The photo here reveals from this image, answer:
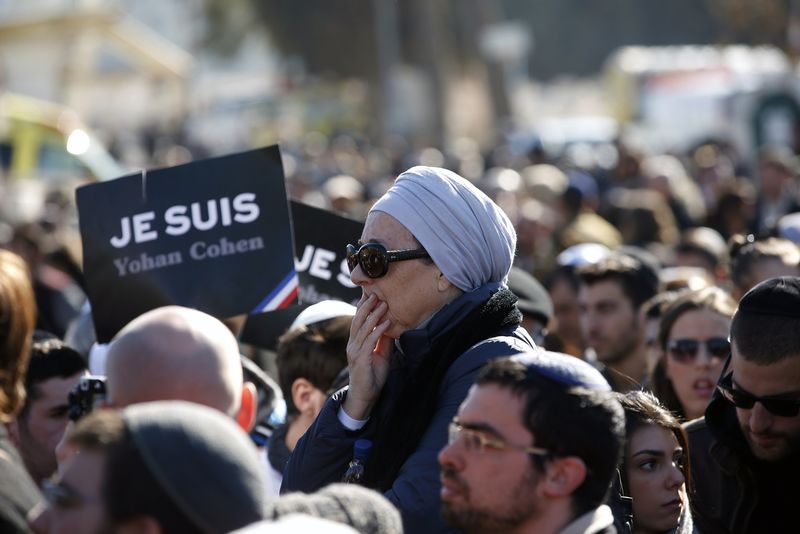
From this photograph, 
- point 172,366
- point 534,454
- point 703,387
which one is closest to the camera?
point 534,454

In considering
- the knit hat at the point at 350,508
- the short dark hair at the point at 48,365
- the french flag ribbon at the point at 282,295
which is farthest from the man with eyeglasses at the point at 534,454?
the short dark hair at the point at 48,365

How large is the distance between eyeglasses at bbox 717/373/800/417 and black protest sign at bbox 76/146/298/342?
1.84 metres

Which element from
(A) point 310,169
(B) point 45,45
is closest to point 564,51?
(B) point 45,45

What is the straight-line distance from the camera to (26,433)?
193 inches

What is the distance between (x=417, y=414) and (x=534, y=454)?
642 mm

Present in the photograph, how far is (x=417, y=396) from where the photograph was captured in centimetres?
359

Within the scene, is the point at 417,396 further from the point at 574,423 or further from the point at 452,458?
the point at 574,423

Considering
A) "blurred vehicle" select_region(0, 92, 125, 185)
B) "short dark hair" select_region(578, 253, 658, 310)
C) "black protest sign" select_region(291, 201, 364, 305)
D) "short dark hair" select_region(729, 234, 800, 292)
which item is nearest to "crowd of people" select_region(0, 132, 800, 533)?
"short dark hair" select_region(729, 234, 800, 292)

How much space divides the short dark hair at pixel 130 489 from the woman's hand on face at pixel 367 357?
3.95 feet

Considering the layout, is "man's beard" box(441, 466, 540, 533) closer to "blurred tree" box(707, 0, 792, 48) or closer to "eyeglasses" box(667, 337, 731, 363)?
"eyeglasses" box(667, 337, 731, 363)

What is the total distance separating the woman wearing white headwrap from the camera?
355cm

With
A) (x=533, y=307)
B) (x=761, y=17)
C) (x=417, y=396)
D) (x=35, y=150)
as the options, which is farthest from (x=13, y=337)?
(x=761, y=17)

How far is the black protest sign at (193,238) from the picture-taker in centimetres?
523

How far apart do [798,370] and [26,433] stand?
Answer: 269 centimetres
